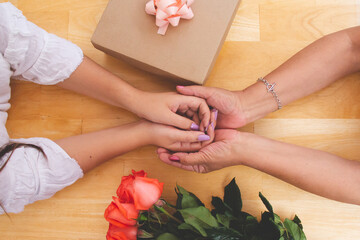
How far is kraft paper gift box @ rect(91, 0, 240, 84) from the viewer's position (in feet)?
2.17

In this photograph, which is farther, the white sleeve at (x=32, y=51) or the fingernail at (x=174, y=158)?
the fingernail at (x=174, y=158)

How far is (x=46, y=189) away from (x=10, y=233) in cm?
24

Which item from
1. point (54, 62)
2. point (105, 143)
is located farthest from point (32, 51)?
point (105, 143)

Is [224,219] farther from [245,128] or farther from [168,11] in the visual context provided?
[168,11]

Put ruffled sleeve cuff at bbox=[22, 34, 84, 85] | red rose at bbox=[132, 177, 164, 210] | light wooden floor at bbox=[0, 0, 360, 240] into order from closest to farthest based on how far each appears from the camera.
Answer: red rose at bbox=[132, 177, 164, 210] → ruffled sleeve cuff at bbox=[22, 34, 84, 85] → light wooden floor at bbox=[0, 0, 360, 240]

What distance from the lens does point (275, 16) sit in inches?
32.5

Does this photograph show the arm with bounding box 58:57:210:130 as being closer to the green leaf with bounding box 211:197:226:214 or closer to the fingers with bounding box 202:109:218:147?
the fingers with bounding box 202:109:218:147

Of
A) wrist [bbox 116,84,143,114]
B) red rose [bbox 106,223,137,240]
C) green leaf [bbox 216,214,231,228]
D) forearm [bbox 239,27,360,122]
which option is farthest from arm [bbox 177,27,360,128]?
red rose [bbox 106,223,137,240]

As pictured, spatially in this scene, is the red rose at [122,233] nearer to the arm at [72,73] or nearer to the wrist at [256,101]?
the arm at [72,73]

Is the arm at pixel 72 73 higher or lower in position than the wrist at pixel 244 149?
higher

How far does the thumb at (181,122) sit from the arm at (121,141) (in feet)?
0.05

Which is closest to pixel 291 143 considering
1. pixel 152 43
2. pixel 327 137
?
pixel 327 137

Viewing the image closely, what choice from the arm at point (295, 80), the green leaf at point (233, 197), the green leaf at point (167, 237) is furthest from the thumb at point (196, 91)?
the green leaf at point (167, 237)

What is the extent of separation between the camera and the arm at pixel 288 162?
676mm
